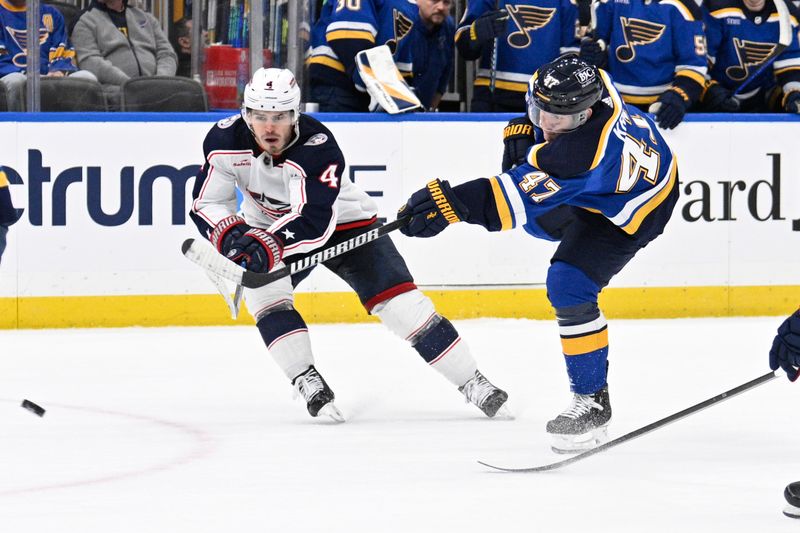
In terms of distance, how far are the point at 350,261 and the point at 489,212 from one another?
2.68 feet

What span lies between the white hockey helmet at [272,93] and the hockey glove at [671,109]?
2700 millimetres

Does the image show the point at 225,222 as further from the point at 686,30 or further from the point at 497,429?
the point at 686,30

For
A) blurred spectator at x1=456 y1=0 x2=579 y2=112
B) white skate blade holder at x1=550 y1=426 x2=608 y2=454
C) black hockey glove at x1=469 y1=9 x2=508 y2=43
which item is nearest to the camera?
white skate blade holder at x1=550 y1=426 x2=608 y2=454

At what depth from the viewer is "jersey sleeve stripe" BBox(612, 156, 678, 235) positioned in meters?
3.41

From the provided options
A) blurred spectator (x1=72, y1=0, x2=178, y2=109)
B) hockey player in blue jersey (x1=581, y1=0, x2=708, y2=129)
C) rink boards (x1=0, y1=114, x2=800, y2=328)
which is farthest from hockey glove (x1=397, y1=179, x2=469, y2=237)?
hockey player in blue jersey (x1=581, y1=0, x2=708, y2=129)

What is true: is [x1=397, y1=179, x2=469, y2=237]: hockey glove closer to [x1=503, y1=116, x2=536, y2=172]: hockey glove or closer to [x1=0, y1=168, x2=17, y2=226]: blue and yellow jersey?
[x1=503, y1=116, x2=536, y2=172]: hockey glove

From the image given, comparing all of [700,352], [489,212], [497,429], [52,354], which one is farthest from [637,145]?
[52,354]

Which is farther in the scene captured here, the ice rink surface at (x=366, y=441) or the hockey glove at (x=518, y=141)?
the hockey glove at (x=518, y=141)

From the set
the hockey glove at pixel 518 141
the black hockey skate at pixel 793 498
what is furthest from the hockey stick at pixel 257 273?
the black hockey skate at pixel 793 498

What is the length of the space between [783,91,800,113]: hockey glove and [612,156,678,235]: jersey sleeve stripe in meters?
2.88

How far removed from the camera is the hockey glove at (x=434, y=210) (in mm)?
3172

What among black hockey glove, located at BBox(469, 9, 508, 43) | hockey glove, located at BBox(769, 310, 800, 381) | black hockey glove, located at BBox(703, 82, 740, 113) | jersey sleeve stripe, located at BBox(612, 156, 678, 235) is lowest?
black hockey glove, located at BBox(703, 82, 740, 113)

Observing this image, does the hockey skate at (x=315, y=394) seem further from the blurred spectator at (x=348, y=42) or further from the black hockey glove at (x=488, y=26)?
the black hockey glove at (x=488, y=26)

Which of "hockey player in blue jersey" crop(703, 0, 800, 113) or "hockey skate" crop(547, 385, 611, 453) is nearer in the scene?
"hockey skate" crop(547, 385, 611, 453)
